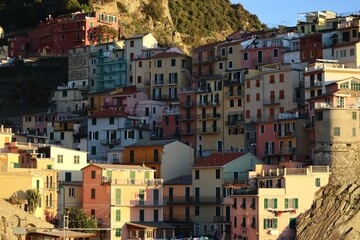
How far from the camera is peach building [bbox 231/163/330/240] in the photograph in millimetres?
84375

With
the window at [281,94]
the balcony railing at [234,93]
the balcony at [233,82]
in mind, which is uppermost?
the balcony at [233,82]

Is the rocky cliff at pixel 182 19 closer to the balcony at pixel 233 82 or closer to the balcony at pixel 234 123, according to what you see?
the balcony at pixel 233 82

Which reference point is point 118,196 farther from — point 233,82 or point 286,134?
point 233,82

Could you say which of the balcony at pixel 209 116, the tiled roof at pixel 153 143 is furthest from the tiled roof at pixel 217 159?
the balcony at pixel 209 116

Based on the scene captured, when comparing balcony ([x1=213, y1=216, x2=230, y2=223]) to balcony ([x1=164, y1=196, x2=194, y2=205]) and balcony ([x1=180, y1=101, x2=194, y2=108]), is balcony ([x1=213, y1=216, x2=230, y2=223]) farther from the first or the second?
balcony ([x1=180, y1=101, x2=194, y2=108])

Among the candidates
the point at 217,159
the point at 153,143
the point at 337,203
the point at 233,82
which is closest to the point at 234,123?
the point at 233,82

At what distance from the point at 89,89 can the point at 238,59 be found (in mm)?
19962

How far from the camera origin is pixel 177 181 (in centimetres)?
9594

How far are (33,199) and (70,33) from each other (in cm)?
4893

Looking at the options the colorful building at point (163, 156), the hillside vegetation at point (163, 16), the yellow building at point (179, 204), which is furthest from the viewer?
the hillside vegetation at point (163, 16)

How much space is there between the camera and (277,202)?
84.8 m

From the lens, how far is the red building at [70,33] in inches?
5143

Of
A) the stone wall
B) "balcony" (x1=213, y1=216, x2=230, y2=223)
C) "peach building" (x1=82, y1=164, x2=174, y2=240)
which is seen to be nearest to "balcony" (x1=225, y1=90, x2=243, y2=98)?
"peach building" (x1=82, y1=164, x2=174, y2=240)

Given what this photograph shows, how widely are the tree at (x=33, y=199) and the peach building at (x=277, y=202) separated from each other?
1568 cm
